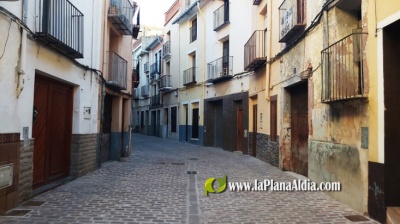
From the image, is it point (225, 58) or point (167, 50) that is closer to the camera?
point (225, 58)

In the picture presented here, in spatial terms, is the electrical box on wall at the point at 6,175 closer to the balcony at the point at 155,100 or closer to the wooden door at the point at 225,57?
the wooden door at the point at 225,57

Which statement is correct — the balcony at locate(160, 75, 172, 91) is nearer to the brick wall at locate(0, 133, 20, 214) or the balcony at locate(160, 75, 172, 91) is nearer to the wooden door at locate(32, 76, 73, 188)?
the wooden door at locate(32, 76, 73, 188)

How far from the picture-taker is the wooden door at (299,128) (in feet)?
29.6

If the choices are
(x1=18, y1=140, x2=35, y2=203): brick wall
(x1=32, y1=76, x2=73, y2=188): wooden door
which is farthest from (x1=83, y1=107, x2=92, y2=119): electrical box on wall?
(x1=18, y1=140, x2=35, y2=203): brick wall

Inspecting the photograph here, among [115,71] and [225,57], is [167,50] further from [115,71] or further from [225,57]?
[115,71]

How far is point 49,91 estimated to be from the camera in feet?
24.2

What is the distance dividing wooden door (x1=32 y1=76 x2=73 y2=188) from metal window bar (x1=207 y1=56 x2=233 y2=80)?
31.4 ft

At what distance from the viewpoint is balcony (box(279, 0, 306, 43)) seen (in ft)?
28.2

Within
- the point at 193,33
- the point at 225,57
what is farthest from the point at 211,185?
the point at 193,33

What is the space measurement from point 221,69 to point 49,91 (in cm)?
1112

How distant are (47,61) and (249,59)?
808 centimetres

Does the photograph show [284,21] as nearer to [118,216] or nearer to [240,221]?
[240,221]

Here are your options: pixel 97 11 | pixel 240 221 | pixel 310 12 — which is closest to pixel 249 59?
pixel 310 12

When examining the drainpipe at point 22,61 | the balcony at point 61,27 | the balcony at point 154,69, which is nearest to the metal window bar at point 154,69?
the balcony at point 154,69
